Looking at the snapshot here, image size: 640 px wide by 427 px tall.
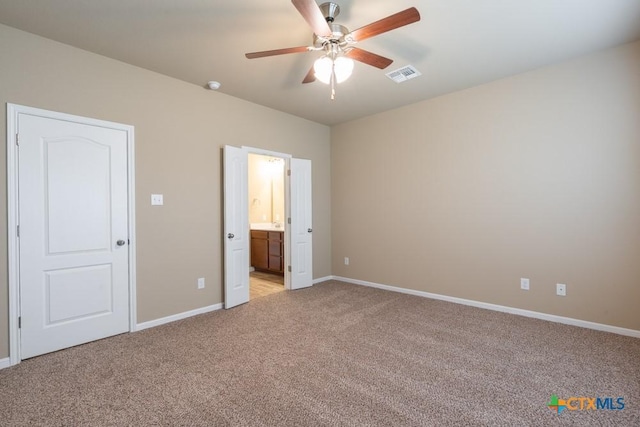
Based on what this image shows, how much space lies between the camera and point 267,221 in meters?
6.59

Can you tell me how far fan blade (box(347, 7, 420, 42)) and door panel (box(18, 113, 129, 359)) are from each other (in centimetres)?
247

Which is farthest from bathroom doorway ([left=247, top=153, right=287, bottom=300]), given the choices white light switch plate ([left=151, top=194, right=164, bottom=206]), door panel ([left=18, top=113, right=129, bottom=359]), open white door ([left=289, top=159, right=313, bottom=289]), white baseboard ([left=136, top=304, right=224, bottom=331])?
door panel ([left=18, top=113, right=129, bottom=359])

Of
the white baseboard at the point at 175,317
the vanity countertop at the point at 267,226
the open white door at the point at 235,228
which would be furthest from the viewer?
the vanity countertop at the point at 267,226

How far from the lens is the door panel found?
2561mm

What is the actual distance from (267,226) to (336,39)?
434 cm

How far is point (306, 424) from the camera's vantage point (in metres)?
1.75

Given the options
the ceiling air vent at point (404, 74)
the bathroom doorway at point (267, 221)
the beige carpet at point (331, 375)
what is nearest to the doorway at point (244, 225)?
the bathroom doorway at point (267, 221)

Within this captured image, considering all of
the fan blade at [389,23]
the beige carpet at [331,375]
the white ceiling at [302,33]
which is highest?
the white ceiling at [302,33]

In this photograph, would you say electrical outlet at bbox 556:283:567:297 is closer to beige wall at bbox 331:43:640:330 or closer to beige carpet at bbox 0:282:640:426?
beige wall at bbox 331:43:640:330

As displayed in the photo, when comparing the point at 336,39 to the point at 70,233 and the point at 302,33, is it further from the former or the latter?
the point at 70,233

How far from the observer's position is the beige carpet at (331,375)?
183cm

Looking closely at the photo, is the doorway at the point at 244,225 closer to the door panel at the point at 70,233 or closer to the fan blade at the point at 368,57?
the door panel at the point at 70,233

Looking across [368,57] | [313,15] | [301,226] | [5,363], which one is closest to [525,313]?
[301,226]

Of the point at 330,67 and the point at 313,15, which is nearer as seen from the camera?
the point at 313,15
